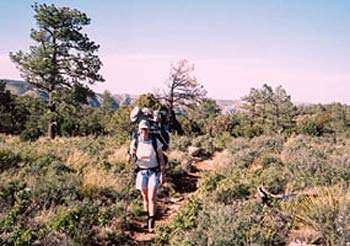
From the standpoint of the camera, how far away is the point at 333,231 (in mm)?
5082

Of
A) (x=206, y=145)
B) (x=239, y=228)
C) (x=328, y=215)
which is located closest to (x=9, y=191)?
(x=239, y=228)

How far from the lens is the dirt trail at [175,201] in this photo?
674 centimetres

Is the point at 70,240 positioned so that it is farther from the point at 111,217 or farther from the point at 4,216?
the point at 111,217

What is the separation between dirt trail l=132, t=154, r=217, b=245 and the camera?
265 inches

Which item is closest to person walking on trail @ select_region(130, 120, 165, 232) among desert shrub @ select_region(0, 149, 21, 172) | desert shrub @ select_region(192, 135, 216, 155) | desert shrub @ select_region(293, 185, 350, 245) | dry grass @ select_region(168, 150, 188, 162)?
desert shrub @ select_region(293, 185, 350, 245)

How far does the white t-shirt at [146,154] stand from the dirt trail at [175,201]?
1191mm

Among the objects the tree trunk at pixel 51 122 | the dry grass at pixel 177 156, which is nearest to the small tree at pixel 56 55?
the tree trunk at pixel 51 122

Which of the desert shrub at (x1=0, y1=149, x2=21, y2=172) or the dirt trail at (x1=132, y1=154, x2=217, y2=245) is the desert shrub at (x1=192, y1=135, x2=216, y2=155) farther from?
the desert shrub at (x1=0, y1=149, x2=21, y2=172)

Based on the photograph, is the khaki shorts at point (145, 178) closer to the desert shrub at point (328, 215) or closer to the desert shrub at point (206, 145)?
the desert shrub at point (328, 215)

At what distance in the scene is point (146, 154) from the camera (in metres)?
7.10

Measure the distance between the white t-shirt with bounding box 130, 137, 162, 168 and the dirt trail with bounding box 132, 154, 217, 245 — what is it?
1.19m

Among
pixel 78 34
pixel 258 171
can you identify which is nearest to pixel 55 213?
pixel 258 171

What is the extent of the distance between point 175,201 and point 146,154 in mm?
2666

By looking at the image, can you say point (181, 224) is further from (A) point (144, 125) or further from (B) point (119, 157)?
(B) point (119, 157)
